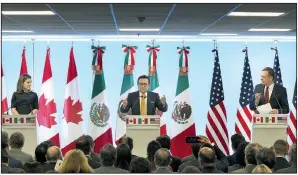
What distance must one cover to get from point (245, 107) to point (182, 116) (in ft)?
4.04

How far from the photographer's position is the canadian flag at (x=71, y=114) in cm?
1023

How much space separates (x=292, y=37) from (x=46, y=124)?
18.1ft

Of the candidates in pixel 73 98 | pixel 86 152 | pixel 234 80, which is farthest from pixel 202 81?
pixel 86 152

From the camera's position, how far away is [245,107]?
10.4 m

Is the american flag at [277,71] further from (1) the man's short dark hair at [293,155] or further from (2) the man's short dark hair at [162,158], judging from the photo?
(2) the man's short dark hair at [162,158]

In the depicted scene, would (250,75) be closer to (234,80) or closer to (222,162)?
(234,80)

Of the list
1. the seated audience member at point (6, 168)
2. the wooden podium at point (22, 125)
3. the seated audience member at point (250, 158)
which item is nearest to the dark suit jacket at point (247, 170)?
the seated audience member at point (250, 158)

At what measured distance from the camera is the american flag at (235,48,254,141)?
34.1ft

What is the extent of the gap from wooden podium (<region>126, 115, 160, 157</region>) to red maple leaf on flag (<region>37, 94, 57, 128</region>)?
3.79 m

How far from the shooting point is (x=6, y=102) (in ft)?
35.2

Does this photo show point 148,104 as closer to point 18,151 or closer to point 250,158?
point 18,151

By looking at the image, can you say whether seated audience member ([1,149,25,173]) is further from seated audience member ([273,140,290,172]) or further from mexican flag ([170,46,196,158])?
mexican flag ([170,46,196,158])

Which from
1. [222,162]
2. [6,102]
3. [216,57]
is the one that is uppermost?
[216,57]

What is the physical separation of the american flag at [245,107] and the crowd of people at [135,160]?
4153mm
